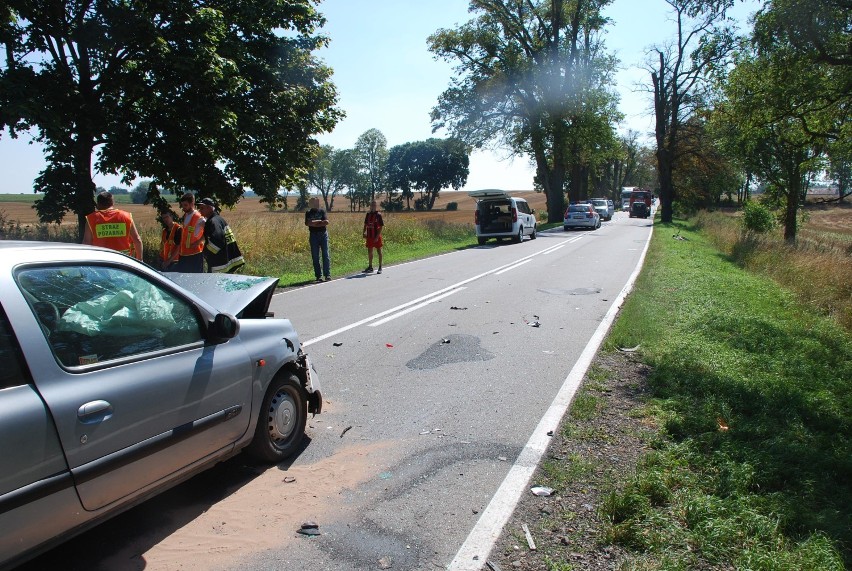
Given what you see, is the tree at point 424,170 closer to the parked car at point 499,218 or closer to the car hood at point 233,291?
the parked car at point 499,218

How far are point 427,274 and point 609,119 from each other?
3270 centimetres

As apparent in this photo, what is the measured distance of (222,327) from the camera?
11.6ft

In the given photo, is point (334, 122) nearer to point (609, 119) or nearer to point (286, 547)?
point (286, 547)

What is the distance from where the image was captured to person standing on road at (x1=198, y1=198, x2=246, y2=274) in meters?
8.78

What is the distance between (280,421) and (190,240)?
16.6 ft

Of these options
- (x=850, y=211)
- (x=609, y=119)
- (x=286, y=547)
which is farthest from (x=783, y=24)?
(x=850, y=211)

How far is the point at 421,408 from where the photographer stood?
526 centimetres

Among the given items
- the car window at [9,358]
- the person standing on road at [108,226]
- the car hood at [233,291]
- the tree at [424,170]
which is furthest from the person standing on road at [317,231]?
the tree at [424,170]

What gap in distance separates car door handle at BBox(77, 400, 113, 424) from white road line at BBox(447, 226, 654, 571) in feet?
5.95

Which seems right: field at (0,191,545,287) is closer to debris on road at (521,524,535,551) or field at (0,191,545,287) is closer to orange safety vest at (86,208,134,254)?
orange safety vest at (86,208,134,254)

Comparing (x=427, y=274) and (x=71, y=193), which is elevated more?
(x=71, y=193)

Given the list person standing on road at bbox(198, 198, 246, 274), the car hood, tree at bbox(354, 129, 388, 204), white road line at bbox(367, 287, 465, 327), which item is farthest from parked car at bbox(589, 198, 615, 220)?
tree at bbox(354, 129, 388, 204)

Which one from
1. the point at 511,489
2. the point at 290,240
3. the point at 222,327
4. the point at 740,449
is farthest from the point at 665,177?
the point at 222,327

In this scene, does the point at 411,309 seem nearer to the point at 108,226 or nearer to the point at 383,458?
the point at 108,226
